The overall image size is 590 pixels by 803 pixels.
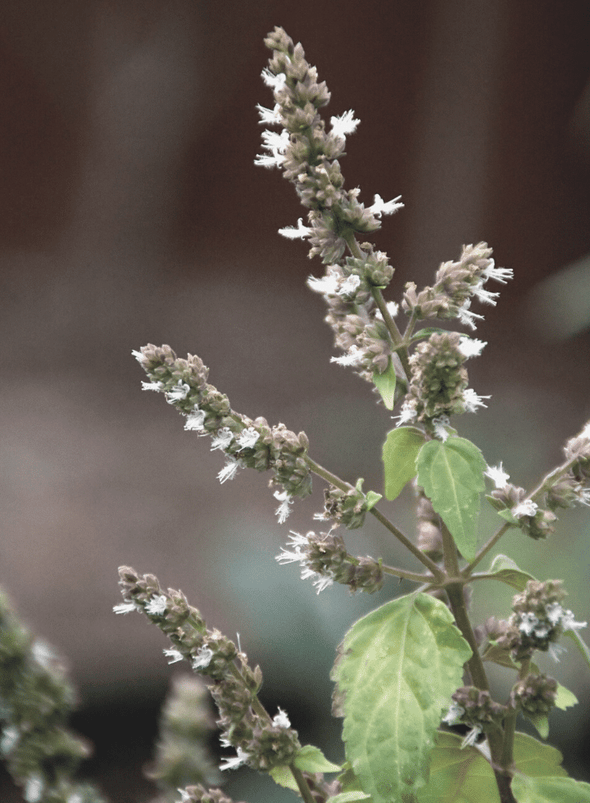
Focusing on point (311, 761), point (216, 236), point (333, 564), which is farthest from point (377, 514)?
point (216, 236)

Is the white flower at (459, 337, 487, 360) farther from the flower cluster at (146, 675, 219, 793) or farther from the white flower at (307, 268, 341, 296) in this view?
the flower cluster at (146, 675, 219, 793)

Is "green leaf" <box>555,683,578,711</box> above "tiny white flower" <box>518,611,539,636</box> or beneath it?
beneath

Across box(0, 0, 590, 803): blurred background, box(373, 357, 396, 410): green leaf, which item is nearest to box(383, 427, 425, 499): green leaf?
box(373, 357, 396, 410): green leaf

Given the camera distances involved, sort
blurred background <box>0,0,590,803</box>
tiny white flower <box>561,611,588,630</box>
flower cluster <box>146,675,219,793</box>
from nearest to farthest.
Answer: tiny white flower <box>561,611,588,630</box>
flower cluster <box>146,675,219,793</box>
blurred background <box>0,0,590,803</box>

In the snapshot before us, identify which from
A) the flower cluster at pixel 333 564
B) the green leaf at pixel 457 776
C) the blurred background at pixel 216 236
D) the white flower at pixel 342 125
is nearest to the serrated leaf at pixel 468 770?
the green leaf at pixel 457 776

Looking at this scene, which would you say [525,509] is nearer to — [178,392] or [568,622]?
[568,622]
